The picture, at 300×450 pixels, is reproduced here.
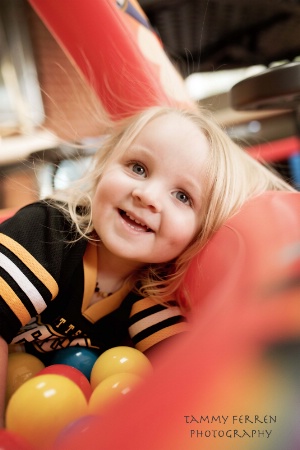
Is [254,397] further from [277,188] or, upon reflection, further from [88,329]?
[277,188]

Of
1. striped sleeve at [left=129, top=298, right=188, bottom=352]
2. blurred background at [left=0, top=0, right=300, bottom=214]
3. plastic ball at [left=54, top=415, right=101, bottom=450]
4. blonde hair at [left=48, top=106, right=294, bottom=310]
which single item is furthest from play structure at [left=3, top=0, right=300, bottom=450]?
blurred background at [left=0, top=0, right=300, bottom=214]

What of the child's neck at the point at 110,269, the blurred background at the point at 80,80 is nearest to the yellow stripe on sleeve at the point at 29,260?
the child's neck at the point at 110,269

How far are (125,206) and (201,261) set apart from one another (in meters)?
0.12

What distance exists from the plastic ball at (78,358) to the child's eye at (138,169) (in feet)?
0.88

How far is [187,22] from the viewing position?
4.01 feet

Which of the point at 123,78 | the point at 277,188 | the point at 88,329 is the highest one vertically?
the point at 123,78

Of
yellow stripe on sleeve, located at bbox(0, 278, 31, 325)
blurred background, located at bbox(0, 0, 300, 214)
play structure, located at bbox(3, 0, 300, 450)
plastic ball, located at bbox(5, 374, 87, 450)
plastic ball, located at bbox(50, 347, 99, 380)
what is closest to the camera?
play structure, located at bbox(3, 0, 300, 450)

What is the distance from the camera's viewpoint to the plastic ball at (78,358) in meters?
0.62

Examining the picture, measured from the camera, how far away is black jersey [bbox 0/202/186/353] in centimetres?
53

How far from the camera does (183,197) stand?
1.90 ft

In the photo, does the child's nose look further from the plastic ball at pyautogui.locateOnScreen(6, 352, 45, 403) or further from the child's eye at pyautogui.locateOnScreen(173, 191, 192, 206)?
the plastic ball at pyautogui.locateOnScreen(6, 352, 45, 403)

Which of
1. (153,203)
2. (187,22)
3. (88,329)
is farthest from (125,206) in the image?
(187,22)

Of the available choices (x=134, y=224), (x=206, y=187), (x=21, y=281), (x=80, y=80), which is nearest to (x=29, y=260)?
(x=21, y=281)

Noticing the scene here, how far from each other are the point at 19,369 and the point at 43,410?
0.19m
